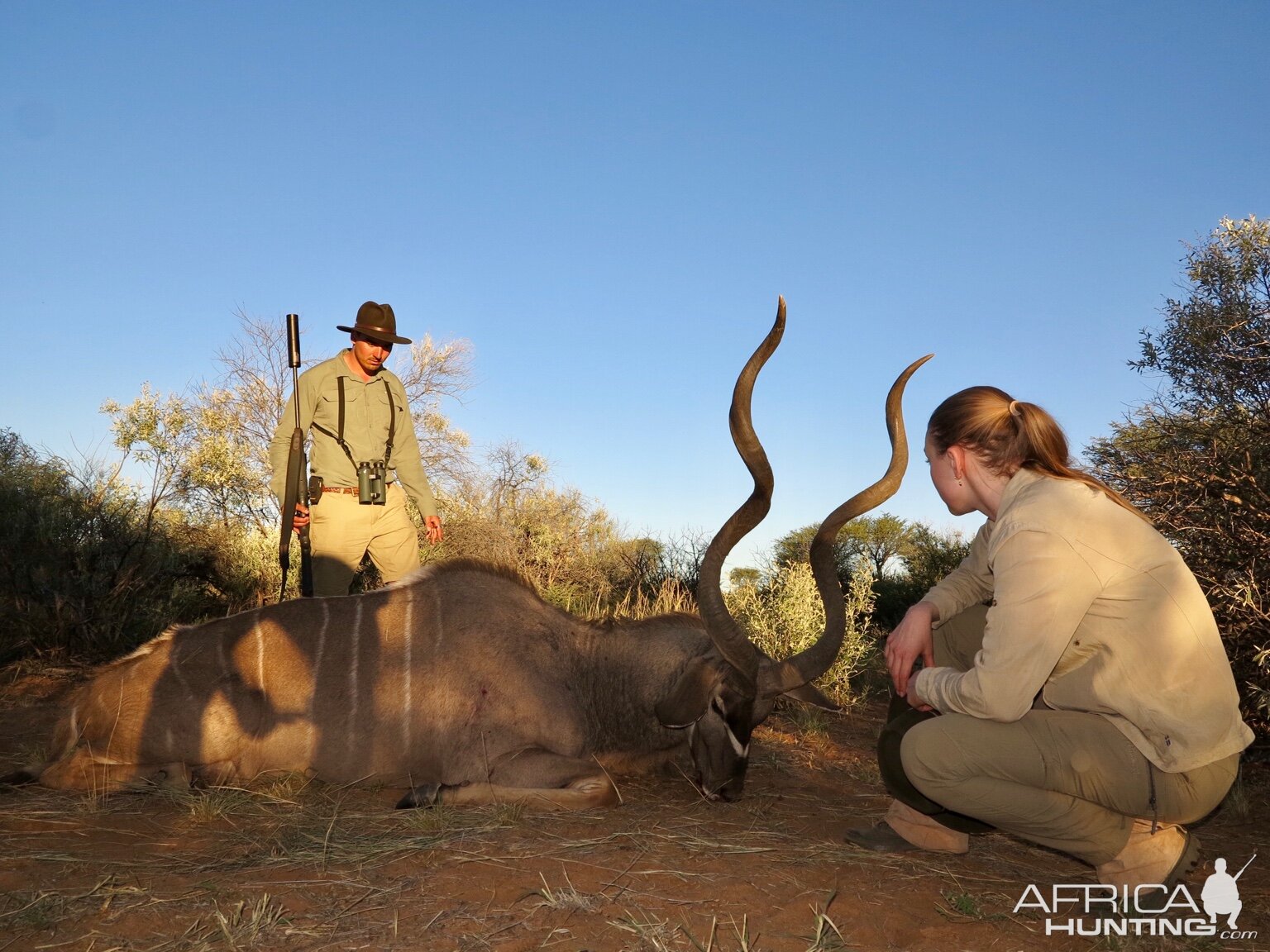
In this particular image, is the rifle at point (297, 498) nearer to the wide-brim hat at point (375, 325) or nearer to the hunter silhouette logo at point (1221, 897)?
the wide-brim hat at point (375, 325)

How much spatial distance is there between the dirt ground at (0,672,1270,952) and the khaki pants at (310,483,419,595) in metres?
1.77

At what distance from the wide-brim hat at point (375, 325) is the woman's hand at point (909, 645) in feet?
12.4

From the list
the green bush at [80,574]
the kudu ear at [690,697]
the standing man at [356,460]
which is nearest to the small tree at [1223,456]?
the kudu ear at [690,697]

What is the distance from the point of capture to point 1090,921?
2996 mm

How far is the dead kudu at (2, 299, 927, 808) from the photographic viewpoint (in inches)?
184

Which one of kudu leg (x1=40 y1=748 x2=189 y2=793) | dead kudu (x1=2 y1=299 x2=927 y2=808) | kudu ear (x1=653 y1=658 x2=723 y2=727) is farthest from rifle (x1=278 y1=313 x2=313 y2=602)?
kudu ear (x1=653 y1=658 x2=723 y2=727)

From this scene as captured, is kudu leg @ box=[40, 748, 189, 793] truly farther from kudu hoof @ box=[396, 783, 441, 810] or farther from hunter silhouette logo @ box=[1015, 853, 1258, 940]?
hunter silhouette logo @ box=[1015, 853, 1258, 940]

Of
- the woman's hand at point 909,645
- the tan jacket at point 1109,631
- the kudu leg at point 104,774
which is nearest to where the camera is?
the tan jacket at point 1109,631

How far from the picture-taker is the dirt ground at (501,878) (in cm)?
273

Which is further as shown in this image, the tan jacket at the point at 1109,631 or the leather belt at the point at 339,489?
the leather belt at the point at 339,489

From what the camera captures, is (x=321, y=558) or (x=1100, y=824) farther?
(x=321, y=558)

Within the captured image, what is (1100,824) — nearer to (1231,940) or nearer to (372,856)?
(1231,940)

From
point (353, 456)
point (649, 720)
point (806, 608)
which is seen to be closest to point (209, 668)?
point (353, 456)

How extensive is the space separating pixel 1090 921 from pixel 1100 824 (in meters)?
0.28
